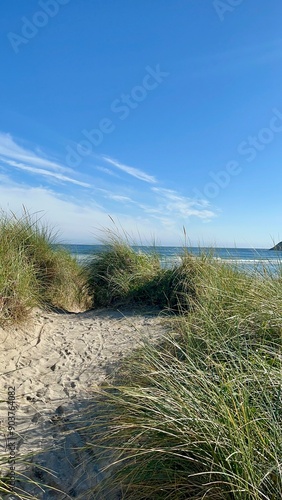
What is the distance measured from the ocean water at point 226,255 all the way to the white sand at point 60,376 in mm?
1663

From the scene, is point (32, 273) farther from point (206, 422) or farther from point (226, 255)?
point (206, 422)

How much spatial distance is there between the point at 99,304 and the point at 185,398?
567cm

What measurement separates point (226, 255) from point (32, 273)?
354cm

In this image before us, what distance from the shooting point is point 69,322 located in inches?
236

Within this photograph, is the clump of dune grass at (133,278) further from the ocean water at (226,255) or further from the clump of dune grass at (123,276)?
the ocean water at (226,255)

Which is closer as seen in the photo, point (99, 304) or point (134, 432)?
point (134, 432)

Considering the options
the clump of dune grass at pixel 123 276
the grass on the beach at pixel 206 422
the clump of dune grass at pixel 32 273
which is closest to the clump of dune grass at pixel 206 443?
the grass on the beach at pixel 206 422

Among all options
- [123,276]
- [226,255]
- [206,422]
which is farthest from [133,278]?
[206,422]

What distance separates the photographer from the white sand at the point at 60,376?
2464mm

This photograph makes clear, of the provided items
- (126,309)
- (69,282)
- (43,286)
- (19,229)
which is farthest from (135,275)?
(19,229)

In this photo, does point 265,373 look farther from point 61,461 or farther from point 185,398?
point 61,461

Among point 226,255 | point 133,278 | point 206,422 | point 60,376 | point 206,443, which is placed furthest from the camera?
point 133,278

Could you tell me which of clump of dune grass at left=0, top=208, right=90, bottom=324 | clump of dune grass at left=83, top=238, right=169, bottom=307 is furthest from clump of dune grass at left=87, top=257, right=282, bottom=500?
clump of dune grass at left=83, top=238, right=169, bottom=307

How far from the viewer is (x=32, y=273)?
579 cm
